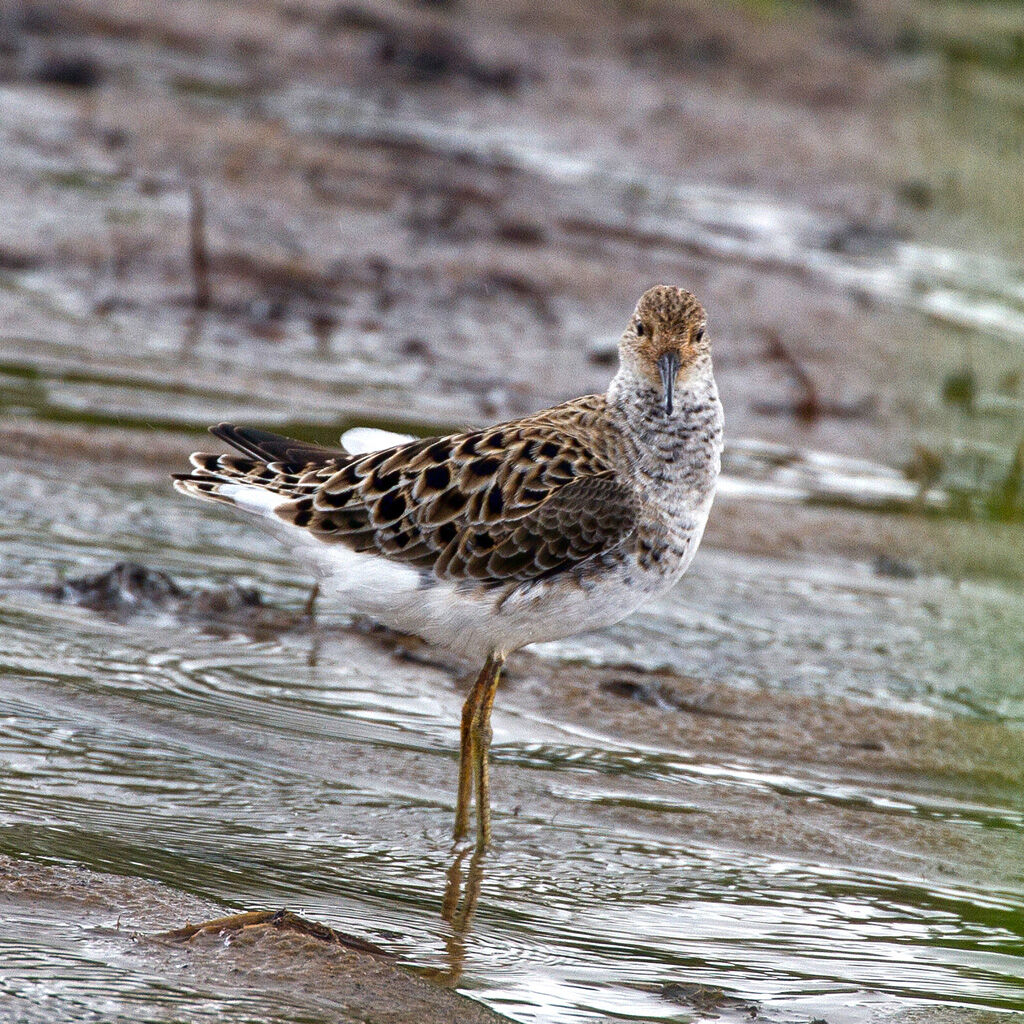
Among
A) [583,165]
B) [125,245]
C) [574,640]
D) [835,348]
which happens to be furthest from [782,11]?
[574,640]

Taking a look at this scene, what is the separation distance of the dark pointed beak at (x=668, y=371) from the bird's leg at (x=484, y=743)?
1.00 m

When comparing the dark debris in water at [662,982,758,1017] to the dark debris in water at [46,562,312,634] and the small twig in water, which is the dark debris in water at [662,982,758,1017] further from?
the small twig in water

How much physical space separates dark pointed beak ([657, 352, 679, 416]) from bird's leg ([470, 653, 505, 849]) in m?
1.00

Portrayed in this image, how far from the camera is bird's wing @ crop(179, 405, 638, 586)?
555 cm

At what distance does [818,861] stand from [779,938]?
0.63m

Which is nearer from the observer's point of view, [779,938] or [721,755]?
[779,938]

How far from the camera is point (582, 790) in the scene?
5.91 m

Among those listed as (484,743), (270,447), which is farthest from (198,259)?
(484,743)

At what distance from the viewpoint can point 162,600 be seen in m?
→ 6.94

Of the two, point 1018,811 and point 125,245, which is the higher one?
point 125,245

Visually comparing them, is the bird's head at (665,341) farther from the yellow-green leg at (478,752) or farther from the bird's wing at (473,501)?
the yellow-green leg at (478,752)

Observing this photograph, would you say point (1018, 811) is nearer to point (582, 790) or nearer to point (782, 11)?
point (582, 790)

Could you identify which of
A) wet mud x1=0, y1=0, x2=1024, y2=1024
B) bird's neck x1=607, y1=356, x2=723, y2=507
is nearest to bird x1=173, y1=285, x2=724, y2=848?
bird's neck x1=607, y1=356, x2=723, y2=507

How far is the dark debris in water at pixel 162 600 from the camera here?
6.87m
